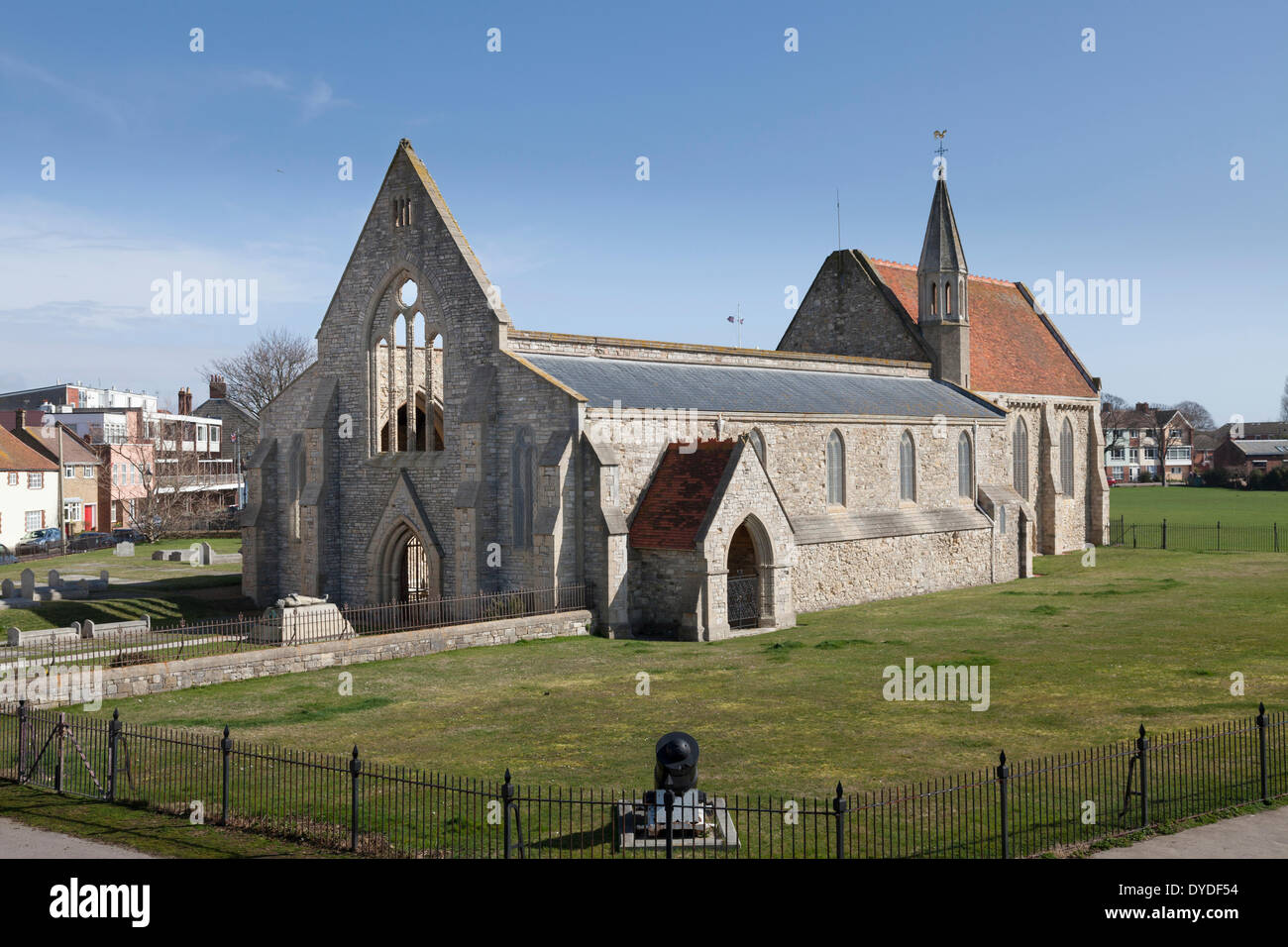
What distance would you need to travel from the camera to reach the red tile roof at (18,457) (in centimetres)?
6644

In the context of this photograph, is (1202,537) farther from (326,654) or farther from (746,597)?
(326,654)

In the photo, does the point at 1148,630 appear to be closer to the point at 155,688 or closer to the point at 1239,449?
the point at 155,688

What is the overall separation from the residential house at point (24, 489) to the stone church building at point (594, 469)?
3500cm

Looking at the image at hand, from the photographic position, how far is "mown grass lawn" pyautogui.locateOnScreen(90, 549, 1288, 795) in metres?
18.7

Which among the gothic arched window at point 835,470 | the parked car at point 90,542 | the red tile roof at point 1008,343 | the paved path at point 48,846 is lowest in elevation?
the paved path at point 48,846

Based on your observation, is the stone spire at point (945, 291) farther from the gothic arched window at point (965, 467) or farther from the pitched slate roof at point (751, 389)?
the gothic arched window at point (965, 467)

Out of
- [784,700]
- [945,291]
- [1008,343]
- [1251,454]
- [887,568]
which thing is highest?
[945,291]

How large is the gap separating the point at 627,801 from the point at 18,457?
212 ft

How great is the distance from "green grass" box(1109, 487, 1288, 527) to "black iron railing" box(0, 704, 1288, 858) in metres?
63.7

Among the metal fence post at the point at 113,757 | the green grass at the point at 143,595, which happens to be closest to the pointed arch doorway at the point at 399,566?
the green grass at the point at 143,595

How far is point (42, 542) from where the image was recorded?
6412 cm

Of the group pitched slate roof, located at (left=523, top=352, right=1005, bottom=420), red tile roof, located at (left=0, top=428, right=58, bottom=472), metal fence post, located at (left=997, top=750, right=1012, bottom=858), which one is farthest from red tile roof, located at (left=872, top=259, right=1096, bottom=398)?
red tile roof, located at (left=0, top=428, right=58, bottom=472)

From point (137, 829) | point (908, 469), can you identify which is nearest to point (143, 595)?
point (137, 829)
